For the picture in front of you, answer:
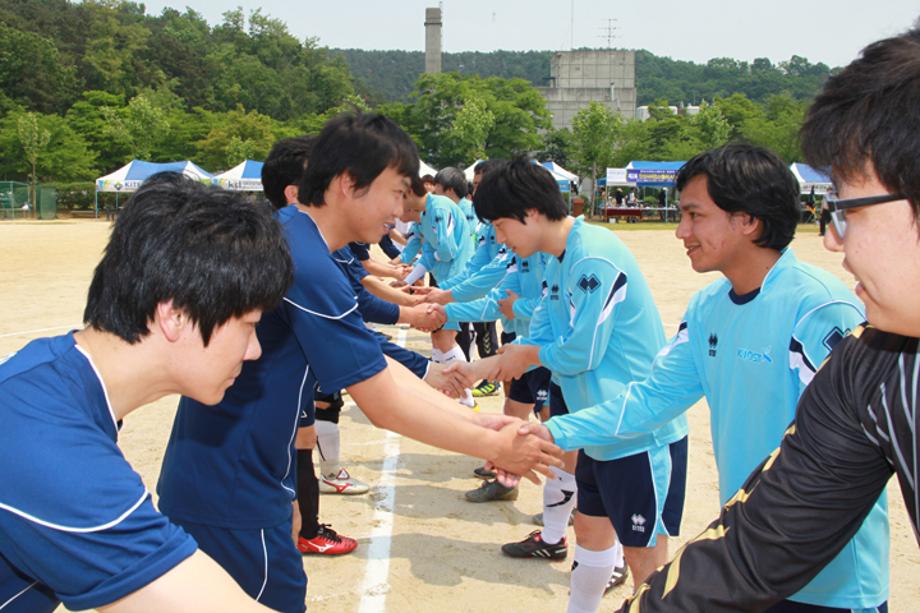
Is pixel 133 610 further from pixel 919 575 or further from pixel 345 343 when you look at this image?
pixel 919 575

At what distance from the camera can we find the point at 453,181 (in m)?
10.5

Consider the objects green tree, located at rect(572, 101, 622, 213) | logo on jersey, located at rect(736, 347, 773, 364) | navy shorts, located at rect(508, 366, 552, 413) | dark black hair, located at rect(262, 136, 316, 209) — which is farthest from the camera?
green tree, located at rect(572, 101, 622, 213)

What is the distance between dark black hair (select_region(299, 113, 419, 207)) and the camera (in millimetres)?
3139

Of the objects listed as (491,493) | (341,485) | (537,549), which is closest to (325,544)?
(341,485)

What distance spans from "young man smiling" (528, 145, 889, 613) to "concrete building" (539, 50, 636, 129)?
378ft

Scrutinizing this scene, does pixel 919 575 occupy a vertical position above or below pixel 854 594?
below

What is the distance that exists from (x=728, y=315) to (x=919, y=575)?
310cm

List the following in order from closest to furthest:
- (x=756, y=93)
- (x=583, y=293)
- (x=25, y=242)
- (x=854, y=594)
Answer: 1. (x=854, y=594)
2. (x=583, y=293)
3. (x=25, y=242)
4. (x=756, y=93)

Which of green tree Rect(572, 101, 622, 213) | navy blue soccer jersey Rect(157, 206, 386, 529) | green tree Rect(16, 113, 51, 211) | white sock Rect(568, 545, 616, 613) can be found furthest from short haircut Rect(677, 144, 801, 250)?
green tree Rect(16, 113, 51, 211)

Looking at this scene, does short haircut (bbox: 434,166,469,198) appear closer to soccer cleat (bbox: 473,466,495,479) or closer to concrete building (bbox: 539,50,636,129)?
soccer cleat (bbox: 473,466,495,479)

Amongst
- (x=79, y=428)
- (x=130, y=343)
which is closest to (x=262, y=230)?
(x=130, y=343)

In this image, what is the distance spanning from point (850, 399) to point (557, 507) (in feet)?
11.8

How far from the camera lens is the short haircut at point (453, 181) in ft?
34.3

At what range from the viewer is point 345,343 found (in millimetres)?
2840
